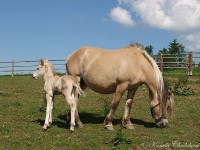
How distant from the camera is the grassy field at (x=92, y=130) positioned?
26.1ft

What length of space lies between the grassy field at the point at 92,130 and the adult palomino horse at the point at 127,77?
0.60m

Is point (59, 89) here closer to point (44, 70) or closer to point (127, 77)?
point (44, 70)

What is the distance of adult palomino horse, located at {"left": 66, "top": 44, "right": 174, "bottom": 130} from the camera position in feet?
32.1

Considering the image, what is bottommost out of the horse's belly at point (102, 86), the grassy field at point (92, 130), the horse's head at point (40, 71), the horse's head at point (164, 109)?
the grassy field at point (92, 130)

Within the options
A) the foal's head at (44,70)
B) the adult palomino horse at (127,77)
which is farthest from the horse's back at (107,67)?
the foal's head at (44,70)

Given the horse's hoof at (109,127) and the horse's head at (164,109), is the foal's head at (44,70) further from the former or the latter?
the horse's head at (164,109)

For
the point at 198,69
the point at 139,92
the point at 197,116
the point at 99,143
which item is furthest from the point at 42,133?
the point at 198,69

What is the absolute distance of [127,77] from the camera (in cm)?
972

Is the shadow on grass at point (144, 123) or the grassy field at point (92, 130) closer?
the grassy field at point (92, 130)

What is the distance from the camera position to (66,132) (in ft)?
30.2

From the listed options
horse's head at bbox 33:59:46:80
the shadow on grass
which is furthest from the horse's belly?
the shadow on grass

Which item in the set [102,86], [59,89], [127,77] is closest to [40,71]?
[59,89]

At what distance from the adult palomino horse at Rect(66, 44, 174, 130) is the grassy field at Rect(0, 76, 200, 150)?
596 mm

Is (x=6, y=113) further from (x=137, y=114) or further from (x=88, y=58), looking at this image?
(x=137, y=114)
